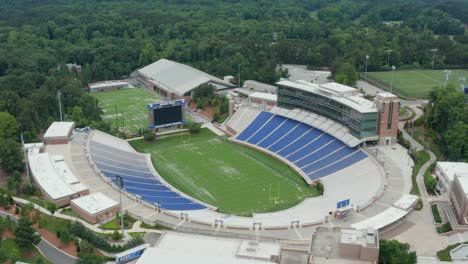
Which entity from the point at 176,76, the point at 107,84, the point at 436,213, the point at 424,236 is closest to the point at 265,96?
the point at 176,76

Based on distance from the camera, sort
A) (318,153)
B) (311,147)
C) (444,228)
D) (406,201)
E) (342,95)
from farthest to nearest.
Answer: (342,95)
(311,147)
(318,153)
(406,201)
(444,228)

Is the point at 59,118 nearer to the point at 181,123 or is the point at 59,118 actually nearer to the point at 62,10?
the point at 181,123

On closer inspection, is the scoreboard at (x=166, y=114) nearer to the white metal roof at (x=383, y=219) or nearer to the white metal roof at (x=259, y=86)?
the white metal roof at (x=259, y=86)

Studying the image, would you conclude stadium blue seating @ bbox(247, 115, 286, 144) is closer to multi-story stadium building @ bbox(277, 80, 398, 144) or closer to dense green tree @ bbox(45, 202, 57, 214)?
multi-story stadium building @ bbox(277, 80, 398, 144)

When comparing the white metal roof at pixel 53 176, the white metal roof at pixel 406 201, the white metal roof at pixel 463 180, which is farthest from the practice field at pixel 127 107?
the white metal roof at pixel 463 180

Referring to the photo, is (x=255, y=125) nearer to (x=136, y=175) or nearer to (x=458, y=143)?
(x=136, y=175)

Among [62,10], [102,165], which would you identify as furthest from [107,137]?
Answer: [62,10]
